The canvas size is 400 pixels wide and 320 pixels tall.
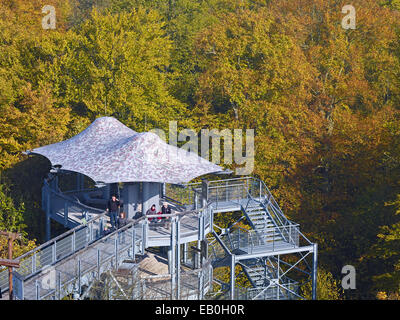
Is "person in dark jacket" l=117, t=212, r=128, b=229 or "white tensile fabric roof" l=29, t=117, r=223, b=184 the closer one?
"person in dark jacket" l=117, t=212, r=128, b=229

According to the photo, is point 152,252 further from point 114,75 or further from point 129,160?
point 114,75

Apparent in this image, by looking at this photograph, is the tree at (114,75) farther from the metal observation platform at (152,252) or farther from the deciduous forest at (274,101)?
the metal observation platform at (152,252)

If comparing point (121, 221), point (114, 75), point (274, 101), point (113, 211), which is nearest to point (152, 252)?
point (113, 211)

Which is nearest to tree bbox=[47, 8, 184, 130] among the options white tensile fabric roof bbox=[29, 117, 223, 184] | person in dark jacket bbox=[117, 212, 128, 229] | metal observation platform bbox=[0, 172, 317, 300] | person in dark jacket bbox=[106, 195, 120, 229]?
metal observation platform bbox=[0, 172, 317, 300]

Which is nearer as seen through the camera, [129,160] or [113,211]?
[113,211]

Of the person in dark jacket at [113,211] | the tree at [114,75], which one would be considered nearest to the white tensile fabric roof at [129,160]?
the person in dark jacket at [113,211]

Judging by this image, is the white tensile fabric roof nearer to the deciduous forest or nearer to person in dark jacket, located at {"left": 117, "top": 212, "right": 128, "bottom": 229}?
person in dark jacket, located at {"left": 117, "top": 212, "right": 128, "bottom": 229}
